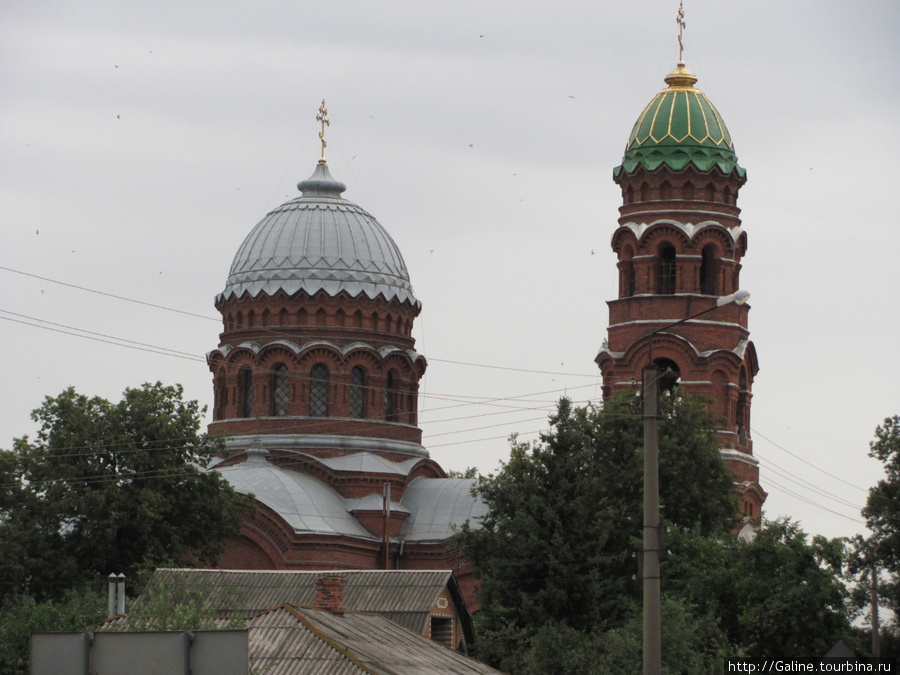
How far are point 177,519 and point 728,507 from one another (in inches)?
532

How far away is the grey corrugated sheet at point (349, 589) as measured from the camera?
28.5 meters

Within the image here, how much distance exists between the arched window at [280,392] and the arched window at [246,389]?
3.01 feet

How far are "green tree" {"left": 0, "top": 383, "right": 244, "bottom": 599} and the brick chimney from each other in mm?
13532

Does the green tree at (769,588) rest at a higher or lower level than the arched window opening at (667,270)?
lower

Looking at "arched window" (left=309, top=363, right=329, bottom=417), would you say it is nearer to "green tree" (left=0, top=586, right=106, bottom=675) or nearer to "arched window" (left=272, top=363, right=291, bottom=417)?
"arched window" (left=272, top=363, right=291, bottom=417)

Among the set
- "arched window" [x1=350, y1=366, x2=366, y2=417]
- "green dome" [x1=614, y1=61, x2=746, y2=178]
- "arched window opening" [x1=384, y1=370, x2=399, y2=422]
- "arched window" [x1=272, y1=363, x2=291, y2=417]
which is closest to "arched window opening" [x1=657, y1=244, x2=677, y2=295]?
"green dome" [x1=614, y1=61, x2=746, y2=178]

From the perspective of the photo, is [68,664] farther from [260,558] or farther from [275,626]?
[260,558]

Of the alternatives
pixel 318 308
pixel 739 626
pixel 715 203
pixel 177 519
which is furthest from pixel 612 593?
pixel 318 308

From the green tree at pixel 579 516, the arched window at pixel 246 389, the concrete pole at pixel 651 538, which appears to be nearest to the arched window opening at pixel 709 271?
the green tree at pixel 579 516

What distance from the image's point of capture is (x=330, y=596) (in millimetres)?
25188

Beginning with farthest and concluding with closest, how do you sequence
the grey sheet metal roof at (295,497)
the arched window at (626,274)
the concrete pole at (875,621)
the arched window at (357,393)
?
1. the arched window at (357,393)
2. the arched window at (626,274)
3. the grey sheet metal roof at (295,497)
4. the concrete pole at (875,621)

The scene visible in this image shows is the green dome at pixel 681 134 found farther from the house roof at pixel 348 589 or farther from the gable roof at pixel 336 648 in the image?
the gable roof at pixel 336 648

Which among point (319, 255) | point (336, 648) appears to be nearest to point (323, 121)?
point (319, 255)

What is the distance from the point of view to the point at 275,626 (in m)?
22.1
